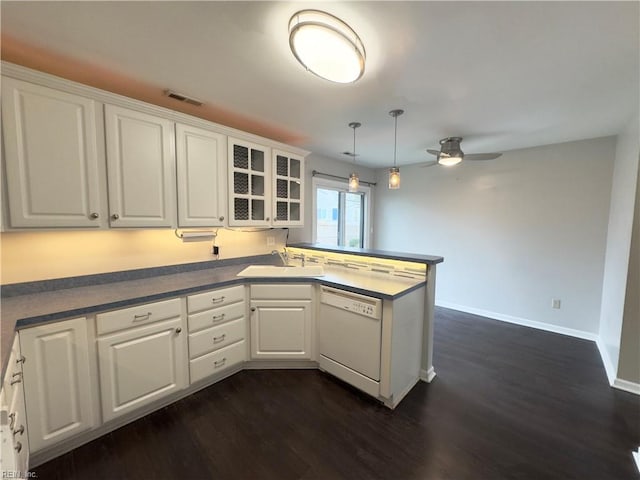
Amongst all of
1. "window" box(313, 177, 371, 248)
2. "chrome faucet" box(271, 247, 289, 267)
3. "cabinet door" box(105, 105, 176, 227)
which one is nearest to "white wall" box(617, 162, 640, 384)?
"chrome faucet" box(271, 247, 289, 267)

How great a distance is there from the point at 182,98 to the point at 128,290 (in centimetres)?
153

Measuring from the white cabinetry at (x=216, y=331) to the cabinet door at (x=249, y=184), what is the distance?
73 cm

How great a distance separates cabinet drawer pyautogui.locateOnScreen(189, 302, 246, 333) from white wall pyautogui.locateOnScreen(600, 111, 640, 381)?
3.21 m

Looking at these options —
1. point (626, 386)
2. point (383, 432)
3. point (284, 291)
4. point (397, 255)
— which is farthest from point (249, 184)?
point (626, 386)

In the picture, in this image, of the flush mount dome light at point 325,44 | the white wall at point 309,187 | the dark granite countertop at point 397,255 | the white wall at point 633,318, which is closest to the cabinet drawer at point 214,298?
the dark granite countertop at point 397,255

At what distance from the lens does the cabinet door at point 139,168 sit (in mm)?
1788

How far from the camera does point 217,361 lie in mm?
2164

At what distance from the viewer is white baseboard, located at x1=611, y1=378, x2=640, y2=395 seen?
2097 millimetres

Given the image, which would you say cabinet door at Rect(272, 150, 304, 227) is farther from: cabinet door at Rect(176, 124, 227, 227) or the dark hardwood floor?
the dark hardwood floor

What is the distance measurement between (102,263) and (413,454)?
2.57 metres

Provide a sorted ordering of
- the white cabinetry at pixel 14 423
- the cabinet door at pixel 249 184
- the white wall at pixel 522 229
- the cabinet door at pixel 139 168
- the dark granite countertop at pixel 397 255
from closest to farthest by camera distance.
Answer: the white cabinetry at pixel 14 423, the cabinet door at pixel 139 168, the dark granite countertop at pixel 397 255, the cabinet door at pixel 249 184, the white wall at pixel 522 229

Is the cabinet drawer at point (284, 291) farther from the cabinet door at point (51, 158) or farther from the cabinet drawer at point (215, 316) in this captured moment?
the cabinet door at point (51, 158)

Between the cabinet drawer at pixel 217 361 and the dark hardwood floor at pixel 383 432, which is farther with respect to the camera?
the cabinet drawer at pixel 217 361

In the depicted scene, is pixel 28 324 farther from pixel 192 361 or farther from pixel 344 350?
pixel 344 350
